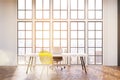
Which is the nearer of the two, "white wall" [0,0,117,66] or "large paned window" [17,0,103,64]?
"white wall" [0,0,117,66]

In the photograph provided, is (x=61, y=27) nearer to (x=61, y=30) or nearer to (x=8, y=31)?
(x=61, y=30)

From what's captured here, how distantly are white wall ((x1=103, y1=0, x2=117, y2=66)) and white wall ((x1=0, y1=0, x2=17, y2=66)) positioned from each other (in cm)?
434

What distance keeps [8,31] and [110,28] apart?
491 cm

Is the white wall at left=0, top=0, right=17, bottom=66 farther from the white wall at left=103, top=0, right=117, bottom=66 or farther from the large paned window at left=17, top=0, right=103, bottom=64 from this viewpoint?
the white wall at left=103, top=0, right=117, bottom=66

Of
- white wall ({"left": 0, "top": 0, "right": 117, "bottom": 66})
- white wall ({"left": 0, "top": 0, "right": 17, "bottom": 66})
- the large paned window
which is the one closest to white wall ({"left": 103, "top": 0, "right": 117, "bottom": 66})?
white wall ({"left": 0, "top": 0, "right": 117, "bottom": 66})

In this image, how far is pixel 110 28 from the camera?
1137cm

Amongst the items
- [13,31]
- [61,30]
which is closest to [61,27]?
[61,30]

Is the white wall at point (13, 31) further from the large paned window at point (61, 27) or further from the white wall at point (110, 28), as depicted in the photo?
the large paned window at point (61, 27)

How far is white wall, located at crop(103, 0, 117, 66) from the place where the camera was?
1137cm

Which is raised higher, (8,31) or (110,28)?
(110,28)

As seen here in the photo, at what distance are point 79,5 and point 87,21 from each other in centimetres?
90

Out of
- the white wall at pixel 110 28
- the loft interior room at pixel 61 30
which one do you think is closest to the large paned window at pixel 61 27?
the loft interior room at pixel 61 30

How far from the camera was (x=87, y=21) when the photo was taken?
1149cm

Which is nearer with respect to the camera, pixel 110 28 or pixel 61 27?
pixel 110 28
